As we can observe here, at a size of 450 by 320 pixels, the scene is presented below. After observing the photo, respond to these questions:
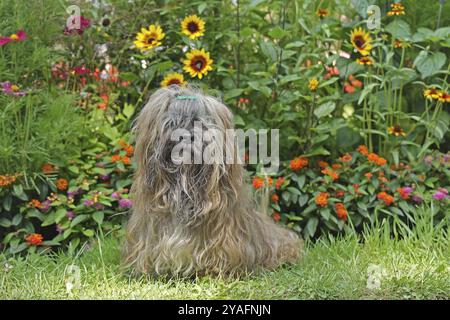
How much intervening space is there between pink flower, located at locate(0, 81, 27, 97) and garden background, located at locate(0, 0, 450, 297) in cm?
2

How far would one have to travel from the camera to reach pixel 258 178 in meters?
5.37

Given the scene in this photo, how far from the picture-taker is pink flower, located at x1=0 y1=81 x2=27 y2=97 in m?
4.96

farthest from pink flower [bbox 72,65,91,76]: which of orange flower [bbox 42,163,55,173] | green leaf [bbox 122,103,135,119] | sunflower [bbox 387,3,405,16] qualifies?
sunflower [bbox 387,3,405,16]

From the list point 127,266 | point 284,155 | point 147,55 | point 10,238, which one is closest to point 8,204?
point 10,238

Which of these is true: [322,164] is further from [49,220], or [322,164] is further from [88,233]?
[49,220]

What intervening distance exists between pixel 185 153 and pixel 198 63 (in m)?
1.46

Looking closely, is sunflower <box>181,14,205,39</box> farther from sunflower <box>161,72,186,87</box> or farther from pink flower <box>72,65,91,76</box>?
pink flower <box>72,65,91,76</box>

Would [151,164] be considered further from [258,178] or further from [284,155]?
[284,155]

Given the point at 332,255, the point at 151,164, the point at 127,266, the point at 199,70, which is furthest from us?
the point at 199,70

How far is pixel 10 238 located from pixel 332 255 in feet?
6.86

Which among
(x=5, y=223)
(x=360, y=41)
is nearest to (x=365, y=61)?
(x=360, y=41)

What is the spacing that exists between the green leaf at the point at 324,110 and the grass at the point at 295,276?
91 cm

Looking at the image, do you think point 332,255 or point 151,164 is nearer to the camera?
point 151,164

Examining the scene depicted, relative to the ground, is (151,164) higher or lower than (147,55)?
lower
